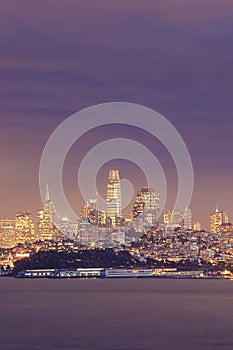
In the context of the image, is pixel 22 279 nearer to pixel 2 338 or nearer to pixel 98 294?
pixel 98 294

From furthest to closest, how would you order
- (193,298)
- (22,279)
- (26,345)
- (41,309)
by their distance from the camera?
(22,279) → (193,298) → (41,309) → (26,345)

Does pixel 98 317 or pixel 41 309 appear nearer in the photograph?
pixel 98 317

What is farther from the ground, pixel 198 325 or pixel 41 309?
pixel 41 309

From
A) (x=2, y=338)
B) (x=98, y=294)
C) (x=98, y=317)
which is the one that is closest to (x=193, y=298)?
(x=98, y=294)

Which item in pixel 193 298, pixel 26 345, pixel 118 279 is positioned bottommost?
pixel 26 345

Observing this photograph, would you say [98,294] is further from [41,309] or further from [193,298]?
[41,309]

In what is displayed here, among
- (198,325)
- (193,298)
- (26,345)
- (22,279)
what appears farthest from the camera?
(22,279)
